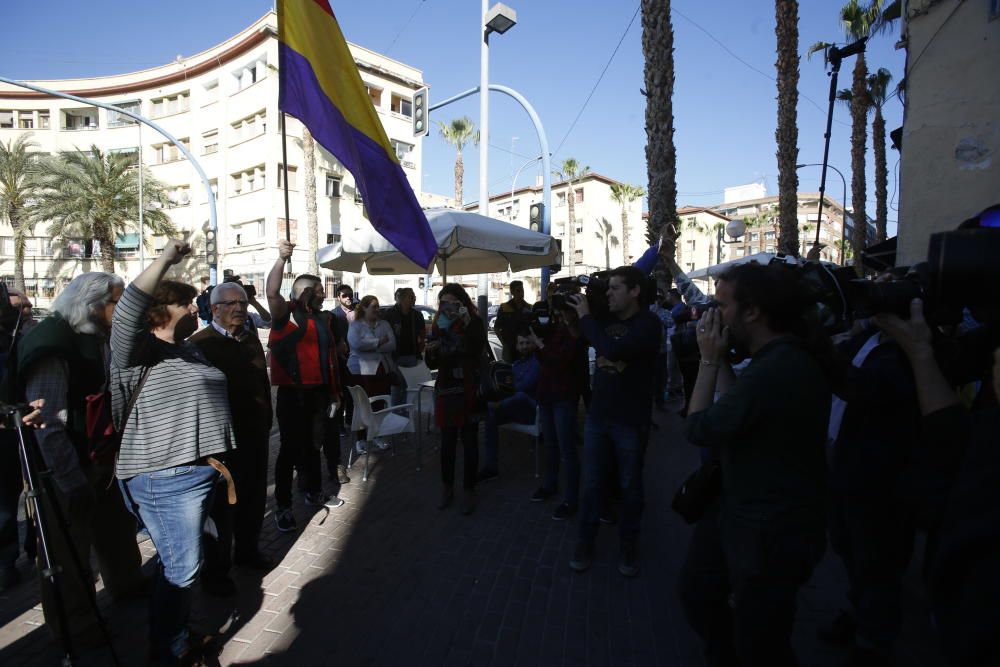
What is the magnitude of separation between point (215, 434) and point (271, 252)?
28.2m

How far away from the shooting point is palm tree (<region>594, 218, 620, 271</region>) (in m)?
49.3

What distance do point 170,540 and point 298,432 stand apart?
1863 millimetres

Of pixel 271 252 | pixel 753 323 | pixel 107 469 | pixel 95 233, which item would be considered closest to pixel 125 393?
pixel 107 469

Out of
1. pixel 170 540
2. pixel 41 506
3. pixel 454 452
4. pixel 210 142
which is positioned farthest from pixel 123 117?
pixel 170 540

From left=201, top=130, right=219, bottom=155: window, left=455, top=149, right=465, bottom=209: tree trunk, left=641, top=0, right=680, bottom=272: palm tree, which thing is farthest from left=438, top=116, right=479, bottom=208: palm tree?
left=641, top=0, right=680, bottom=272: palm tree

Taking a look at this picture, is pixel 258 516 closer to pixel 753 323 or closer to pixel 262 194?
pixel 753 323

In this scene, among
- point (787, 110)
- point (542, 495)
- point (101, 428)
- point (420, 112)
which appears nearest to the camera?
point (101, 428)

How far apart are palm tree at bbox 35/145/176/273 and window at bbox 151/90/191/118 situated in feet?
25.0

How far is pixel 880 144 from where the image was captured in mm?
24250

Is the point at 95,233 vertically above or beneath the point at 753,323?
above

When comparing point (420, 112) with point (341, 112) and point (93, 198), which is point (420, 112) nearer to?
point (341, 112)

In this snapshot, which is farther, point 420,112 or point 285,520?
point 420,112

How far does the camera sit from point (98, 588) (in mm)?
3361

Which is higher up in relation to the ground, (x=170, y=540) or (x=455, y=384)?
(x=455, y=384)
